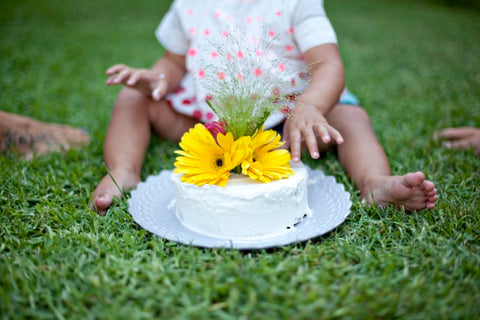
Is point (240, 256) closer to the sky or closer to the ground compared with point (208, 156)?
closer to the ground

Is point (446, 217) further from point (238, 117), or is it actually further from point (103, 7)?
point (103, 7)

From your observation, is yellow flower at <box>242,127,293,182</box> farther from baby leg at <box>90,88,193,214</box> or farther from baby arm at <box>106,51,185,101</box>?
baby arm at <box>106,51,185,101</box>

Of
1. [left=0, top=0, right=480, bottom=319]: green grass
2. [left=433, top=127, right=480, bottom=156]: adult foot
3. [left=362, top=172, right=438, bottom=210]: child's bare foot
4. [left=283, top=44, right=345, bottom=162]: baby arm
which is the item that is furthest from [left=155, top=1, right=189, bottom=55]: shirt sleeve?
[left=433, top=127, right=480, bottom=156]: adult foot

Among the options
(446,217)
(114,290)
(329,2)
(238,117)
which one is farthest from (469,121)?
(329,2)

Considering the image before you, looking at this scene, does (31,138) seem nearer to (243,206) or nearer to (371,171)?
(243,206)

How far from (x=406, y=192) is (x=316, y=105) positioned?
417mm

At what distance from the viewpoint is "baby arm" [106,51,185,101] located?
64.5 inches

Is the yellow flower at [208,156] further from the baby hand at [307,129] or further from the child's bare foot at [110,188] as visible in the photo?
the child's bare foot at [110,188]

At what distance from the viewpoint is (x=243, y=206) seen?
3.84 ft

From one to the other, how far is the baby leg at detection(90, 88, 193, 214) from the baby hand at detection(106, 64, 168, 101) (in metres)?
0.09

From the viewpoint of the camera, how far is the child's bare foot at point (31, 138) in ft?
6.27

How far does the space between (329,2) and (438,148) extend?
7.63m

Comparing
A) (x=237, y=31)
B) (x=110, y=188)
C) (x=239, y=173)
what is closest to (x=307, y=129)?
(x=239, y=173)

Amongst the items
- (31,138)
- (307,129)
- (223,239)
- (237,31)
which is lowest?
(31,138)
